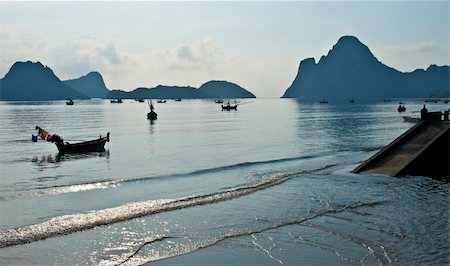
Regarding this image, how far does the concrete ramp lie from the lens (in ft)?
79.8

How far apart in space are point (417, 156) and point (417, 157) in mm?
57

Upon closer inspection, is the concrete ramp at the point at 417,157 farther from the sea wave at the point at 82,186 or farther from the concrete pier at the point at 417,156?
the sea wave at the point at 82,186

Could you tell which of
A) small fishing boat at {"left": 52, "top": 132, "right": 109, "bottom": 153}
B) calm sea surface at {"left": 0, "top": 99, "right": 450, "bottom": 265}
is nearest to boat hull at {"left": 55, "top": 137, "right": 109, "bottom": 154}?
small fishing boat at {"left": 52, "top": 132, "right": 109, "bottom": 153}

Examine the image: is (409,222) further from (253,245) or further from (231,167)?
(231,167)

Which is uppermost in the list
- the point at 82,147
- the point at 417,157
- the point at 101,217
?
the point at 417,157

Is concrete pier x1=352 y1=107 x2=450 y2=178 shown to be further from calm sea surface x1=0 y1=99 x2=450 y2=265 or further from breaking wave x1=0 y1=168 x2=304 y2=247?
breaking wave x1=0 y1=168 x2=304 y2=247

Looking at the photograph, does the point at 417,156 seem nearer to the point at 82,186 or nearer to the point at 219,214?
the point at 219,214

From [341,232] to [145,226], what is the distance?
735 cm

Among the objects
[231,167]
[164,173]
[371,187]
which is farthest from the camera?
[231,167]

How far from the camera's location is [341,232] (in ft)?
50.3

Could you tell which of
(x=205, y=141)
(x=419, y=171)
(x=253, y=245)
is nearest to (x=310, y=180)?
(x=419, y=171)

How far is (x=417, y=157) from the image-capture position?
958 inches

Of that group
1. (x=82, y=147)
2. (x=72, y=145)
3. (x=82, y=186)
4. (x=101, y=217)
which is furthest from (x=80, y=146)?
(x=101, y=217)

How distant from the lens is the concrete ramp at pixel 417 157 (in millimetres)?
24323
